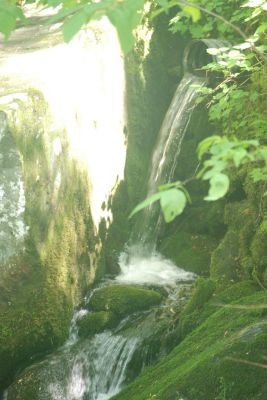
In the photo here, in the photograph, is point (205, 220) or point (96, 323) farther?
point (205, 220)

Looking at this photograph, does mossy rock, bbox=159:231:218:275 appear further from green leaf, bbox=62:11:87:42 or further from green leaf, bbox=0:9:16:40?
green leaf, bbox=62:11:87:42

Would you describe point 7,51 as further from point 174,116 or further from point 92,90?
point 174,116

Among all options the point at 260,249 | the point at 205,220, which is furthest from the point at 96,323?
the point at 205,220

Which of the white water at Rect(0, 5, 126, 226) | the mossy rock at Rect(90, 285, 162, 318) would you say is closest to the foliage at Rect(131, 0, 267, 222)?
the white water at Rect(0, 5, 126, 226)

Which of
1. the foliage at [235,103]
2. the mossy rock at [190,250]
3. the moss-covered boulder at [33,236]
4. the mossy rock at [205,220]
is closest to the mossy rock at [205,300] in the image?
the foliage at [235,103]

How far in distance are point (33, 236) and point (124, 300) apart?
1287 millimetres

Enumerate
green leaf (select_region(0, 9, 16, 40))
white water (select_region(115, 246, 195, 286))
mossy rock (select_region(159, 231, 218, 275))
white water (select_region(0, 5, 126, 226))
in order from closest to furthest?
green leaf (select_region(0, 9, 16, 40))
white water (select_region(0, 5, 126, 226))
white water (select_region(115, 246, 195, 286))
mossy rock (select_region(159, 231, 218, 275))

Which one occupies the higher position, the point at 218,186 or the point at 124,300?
the point at 218,186

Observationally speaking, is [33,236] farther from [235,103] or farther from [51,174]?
[235,103]

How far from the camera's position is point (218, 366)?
284 centimetres

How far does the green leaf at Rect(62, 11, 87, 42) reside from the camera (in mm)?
1338

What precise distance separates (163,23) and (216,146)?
7.36 meters

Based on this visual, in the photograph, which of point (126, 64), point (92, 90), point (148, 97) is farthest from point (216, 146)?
point (148, 97)

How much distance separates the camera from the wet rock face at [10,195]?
4441 millimetres
